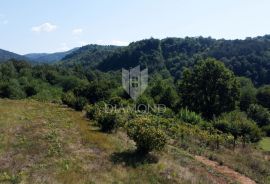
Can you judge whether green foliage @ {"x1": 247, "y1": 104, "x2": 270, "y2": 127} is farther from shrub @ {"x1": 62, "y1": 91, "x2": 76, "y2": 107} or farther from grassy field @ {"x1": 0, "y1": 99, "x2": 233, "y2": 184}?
grassy field @ {"x1": 0, "y1": 99, "x2": 233, "y2": 184}

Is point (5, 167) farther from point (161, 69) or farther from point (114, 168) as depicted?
point (161, 69)

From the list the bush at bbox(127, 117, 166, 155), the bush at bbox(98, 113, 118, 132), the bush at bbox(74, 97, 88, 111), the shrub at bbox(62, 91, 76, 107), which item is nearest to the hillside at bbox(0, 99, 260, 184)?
the bush at bbox(127, 117, 166, 155)

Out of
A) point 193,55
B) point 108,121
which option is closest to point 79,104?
point 108,121

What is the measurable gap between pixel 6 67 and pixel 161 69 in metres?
71.1

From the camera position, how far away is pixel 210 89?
55.1 meters

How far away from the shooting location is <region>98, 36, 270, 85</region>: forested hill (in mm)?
110625

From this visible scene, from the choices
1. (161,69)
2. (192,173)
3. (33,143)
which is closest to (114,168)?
(192,173)

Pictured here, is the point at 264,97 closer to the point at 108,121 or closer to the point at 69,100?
the point at 69,100

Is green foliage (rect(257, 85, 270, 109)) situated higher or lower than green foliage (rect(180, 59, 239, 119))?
lower

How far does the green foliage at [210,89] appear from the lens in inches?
2119

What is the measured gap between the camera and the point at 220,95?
5431 centimetres

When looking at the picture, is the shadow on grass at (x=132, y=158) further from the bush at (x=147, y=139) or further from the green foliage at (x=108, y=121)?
the green foliage at (x=108, y=121)

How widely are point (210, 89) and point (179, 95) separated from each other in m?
6.93

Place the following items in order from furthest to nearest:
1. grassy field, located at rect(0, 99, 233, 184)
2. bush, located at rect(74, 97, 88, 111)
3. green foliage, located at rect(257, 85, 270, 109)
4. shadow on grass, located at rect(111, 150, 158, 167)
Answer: green foliage, located at rect(257, 85, 270, 109) → bush, located at rect(74, 97, 88, 111) → shadow on grass, located at rect(111, 150, 158, 167) → grassy field, located at rect(0, 99, 233, 184)
